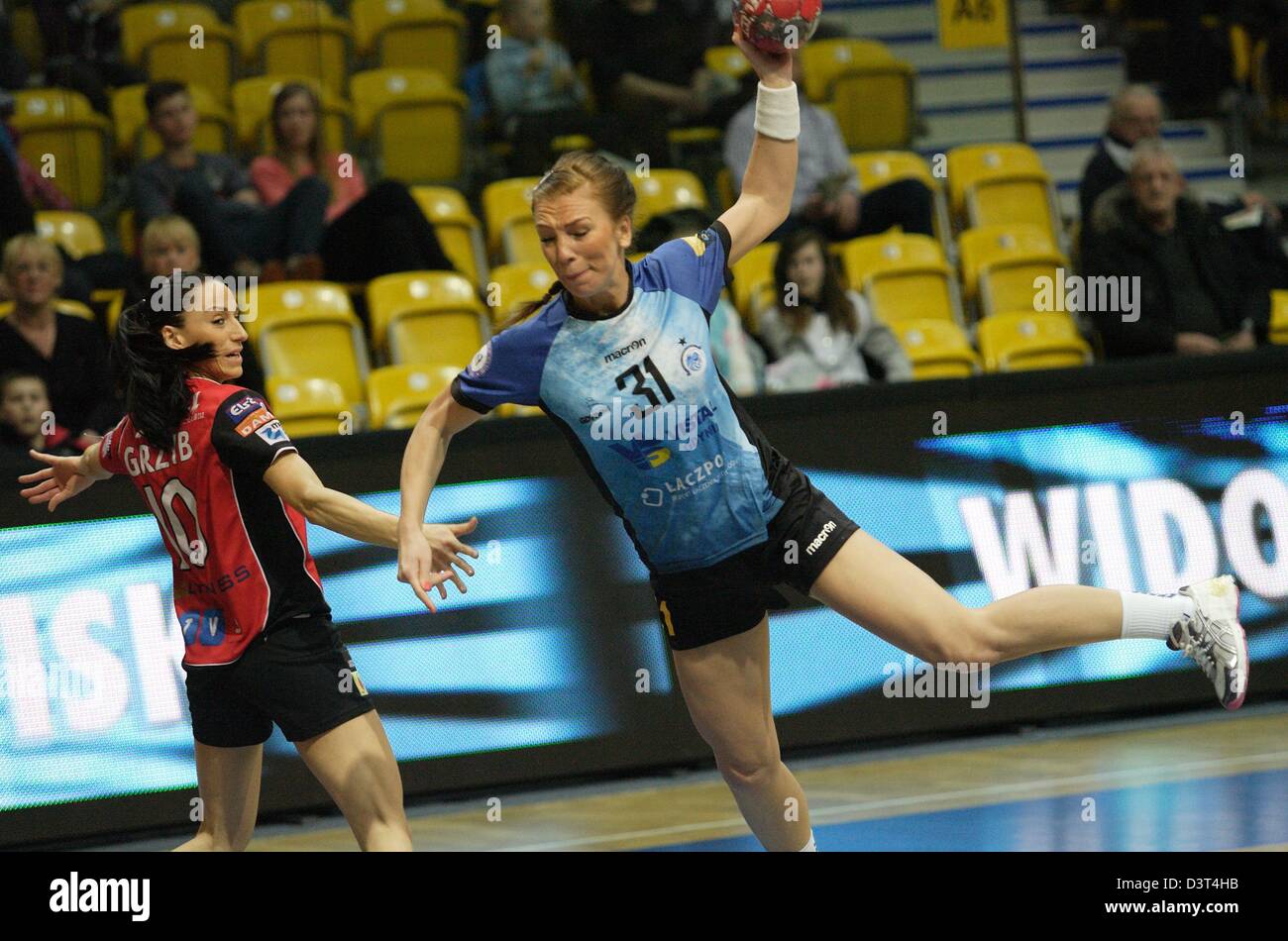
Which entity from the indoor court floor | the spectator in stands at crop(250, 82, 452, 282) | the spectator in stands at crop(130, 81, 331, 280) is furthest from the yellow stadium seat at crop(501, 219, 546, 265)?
the indoor court floor

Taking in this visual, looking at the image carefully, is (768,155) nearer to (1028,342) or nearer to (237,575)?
(237,575)

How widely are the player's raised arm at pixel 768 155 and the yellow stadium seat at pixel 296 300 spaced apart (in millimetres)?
4648

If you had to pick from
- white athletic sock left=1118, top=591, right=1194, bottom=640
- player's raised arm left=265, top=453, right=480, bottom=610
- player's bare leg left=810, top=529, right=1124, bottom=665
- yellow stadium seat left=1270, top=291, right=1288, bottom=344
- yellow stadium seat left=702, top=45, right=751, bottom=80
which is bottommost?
white athletic sock left=1118, top=591, right=1194, bottom=640

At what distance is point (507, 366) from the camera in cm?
498

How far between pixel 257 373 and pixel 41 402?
3.45 ft

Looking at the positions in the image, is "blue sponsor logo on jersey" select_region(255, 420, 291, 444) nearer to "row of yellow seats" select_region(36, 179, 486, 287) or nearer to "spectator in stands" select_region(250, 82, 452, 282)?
"spectator in stands" select_region(250, 82, 452, 282)

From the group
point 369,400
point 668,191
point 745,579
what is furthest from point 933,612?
point 668,191

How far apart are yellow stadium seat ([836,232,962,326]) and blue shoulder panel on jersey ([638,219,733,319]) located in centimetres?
542

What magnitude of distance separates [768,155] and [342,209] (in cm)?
561

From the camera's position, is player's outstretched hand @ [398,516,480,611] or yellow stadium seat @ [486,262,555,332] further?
yellow stadium seat @ [486,262,555,332]

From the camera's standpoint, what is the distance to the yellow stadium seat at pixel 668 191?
35.8 ft

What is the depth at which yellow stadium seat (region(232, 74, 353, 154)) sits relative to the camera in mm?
10969

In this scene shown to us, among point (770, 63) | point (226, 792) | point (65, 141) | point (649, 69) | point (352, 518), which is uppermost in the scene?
point (649, 69)

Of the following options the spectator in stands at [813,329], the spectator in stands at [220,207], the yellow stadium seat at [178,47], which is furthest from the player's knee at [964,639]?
the yellow stadium seat at [178,47]
